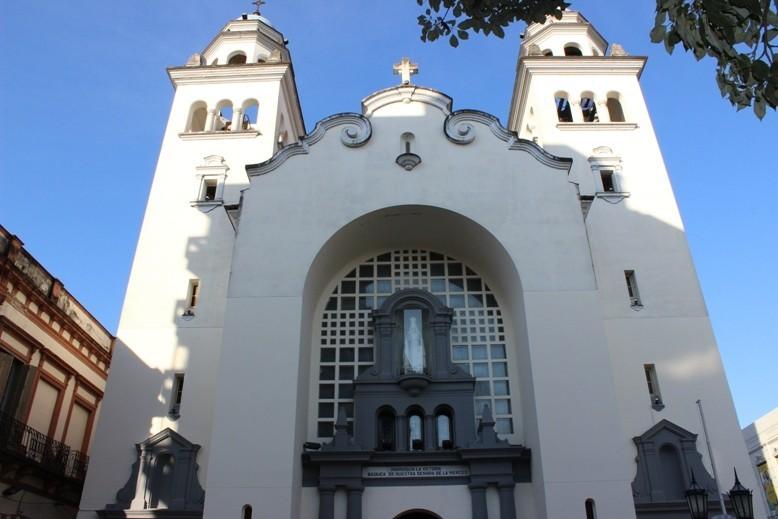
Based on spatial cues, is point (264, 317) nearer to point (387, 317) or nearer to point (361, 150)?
point (387, 317)

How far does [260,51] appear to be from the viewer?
24109mm

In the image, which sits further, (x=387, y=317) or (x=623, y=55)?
(x=623, y=55)

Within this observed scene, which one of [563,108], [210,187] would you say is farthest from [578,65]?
[210,187]

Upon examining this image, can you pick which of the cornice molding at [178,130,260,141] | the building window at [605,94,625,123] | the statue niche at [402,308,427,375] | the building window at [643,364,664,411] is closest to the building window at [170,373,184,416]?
the statue niche at [402,308,427,375]

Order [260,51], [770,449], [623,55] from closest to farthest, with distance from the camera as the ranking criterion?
[623,55], [260,51], [770,449]

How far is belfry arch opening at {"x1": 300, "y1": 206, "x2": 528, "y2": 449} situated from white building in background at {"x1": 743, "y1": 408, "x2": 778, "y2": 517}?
68.5 ft

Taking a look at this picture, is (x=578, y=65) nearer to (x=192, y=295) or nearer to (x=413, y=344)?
(x=413, y=344)

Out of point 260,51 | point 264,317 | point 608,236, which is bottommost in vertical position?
point 264,317

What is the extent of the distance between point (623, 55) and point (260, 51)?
41.6ft

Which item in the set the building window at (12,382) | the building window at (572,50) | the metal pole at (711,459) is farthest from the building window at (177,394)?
the building window at (572,50)

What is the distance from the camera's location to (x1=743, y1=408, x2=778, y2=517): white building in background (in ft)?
102

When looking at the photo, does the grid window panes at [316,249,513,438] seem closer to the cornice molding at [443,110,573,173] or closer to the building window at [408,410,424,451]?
the building window at [408,410,424,451]

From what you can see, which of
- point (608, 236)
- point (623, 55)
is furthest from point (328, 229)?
point (623, 55)

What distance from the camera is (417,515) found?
1423 cm
